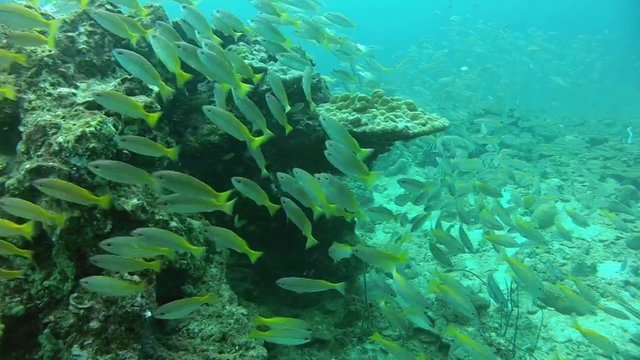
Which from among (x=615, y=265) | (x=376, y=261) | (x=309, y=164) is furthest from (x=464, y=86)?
(x=376, y=261)

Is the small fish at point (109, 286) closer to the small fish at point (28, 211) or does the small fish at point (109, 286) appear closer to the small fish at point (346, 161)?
the small fish at point (28, 211)

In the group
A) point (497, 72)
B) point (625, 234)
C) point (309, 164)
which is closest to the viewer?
point (309, 164)

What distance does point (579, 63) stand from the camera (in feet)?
135

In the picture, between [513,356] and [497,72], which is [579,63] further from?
[513,356]

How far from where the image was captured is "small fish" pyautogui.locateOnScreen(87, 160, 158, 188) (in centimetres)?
316

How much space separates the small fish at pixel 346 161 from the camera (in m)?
4.16

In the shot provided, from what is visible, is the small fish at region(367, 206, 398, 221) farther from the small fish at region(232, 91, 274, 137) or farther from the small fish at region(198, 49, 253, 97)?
the small fish at region(198, 49, 253, 97)

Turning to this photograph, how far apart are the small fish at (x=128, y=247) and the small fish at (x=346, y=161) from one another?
72.7 inches

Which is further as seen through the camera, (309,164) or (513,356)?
(309,164)

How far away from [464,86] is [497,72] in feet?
42.3

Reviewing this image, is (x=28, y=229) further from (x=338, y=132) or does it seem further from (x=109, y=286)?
(x=338, y=132)

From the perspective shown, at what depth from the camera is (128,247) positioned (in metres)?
Answer: 3.15

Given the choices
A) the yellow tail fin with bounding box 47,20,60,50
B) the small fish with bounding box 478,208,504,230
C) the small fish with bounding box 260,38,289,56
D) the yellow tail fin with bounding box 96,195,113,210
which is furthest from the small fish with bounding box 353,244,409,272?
the yellow tail fin with bounding box 47,20,60,50

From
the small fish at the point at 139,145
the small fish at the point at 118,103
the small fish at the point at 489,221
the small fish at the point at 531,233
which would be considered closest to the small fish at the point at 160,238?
the small fish at the point at 139,145
